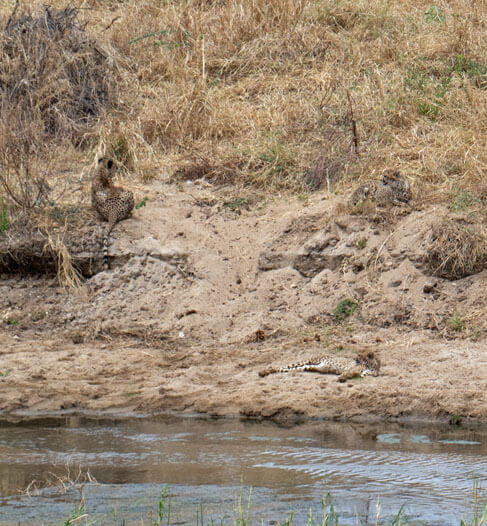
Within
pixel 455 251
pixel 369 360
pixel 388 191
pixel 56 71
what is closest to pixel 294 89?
pixel 56 71

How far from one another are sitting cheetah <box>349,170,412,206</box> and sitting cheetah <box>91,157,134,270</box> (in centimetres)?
→ 230

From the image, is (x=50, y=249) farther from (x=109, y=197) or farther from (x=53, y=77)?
(x=53, y=77)

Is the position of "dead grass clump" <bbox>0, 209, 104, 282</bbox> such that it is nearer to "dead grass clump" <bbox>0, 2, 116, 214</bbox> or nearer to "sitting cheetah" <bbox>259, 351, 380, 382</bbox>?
"dead grass clump" <bbox>0, 2, 116, 214</bbox>

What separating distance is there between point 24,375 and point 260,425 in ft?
6.85

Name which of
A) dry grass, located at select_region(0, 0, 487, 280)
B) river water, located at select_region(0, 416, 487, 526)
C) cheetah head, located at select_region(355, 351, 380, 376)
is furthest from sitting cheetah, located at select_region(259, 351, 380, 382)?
dry grass, located at select_region(0, 0, 487, 280)

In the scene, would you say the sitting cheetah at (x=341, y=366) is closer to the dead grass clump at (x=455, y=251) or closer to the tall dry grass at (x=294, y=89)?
the dead grass clump at (x=455, y=251)

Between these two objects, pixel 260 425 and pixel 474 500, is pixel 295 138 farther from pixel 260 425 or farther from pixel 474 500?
pixel 474 500

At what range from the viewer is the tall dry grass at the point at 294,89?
9.77 m

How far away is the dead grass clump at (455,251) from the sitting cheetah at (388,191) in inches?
26.9

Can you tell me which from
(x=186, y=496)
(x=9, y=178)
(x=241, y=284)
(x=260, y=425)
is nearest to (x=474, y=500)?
(x=186, y=496)

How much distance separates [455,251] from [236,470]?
147 inches

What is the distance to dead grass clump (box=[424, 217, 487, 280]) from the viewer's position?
7.69 meters

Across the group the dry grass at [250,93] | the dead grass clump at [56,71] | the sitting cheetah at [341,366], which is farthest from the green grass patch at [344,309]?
the dead grass clump at [56,71]

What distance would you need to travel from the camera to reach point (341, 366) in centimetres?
654
